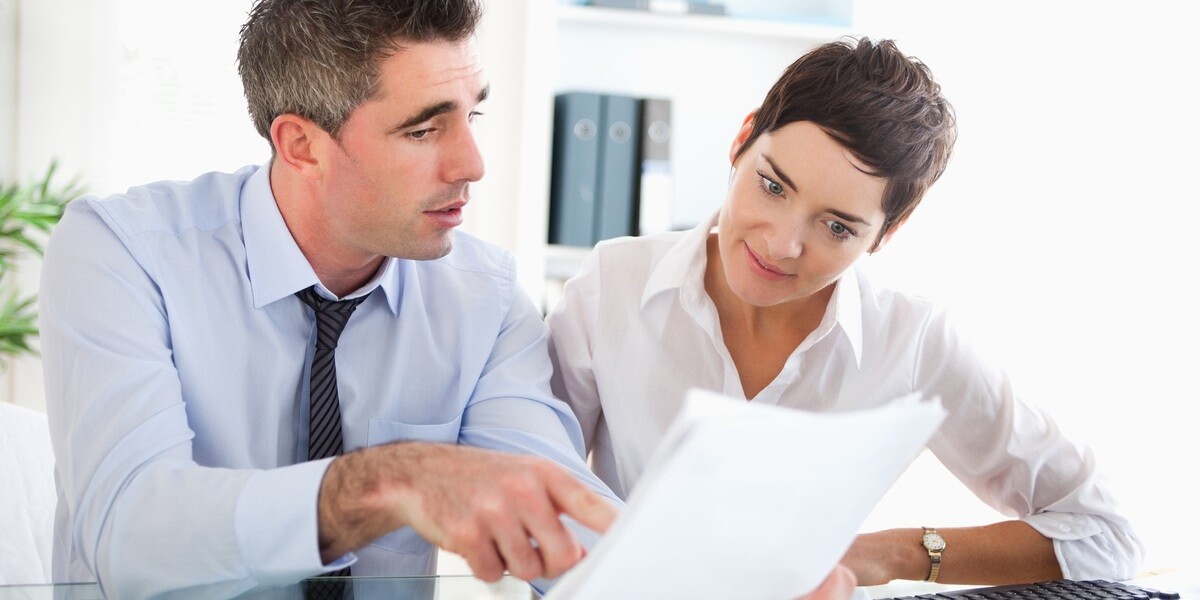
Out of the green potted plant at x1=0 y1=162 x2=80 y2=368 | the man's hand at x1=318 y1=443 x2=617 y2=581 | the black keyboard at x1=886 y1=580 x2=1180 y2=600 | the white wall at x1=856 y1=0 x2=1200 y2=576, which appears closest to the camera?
the man's hand at x1=318 y1=443 x2=617 y2=581

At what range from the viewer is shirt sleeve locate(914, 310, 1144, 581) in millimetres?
1345

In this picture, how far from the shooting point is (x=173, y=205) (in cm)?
129

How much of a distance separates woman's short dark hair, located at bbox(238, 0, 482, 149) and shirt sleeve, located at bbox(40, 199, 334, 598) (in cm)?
27

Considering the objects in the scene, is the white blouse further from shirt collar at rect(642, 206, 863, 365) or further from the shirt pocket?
the shirt pocket

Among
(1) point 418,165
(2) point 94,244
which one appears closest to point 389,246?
(1) point 418,165

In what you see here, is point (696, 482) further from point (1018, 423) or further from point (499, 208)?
point (499, 208)

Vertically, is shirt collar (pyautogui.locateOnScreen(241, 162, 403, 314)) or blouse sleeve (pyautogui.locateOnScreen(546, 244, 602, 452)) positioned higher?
shirt collar (pyautogui.locateOnScreen(241, 162, 403, 314))

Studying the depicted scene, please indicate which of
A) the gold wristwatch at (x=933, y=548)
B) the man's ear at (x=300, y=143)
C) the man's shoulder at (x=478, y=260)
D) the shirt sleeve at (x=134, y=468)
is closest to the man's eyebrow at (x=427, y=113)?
the man's ear at (x=300, y=143)

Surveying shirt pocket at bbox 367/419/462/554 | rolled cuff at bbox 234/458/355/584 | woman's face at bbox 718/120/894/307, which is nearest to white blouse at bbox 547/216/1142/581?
→ woman's face at bbox 718/120/894/307

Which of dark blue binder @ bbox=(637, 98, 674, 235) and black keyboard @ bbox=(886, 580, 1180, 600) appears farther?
dark blue binder @ bbox=(637, 98, 674, 235)

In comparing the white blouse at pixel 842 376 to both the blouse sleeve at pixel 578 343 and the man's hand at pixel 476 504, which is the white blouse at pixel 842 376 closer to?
the blouse sleeve at pixel 578 343

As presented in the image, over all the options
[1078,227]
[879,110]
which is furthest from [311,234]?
[1078,227]

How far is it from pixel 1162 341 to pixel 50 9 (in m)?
2.54

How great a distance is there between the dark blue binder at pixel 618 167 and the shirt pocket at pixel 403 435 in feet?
4.26
